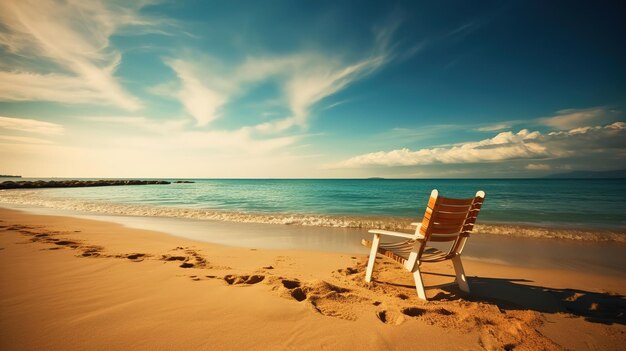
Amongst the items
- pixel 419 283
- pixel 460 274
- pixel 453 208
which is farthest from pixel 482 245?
pixel 419 283

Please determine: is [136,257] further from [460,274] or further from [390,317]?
[460,274]

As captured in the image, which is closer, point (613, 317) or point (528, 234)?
point (613, 317)

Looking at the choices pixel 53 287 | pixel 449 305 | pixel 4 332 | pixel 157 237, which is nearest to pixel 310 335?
pixel 449 305

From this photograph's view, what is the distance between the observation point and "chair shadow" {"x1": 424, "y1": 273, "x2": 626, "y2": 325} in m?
3.78

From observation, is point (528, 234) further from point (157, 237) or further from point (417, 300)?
point (157, 237)

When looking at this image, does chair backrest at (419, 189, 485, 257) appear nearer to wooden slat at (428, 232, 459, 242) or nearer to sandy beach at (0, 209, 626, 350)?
wooden slat at (428, 232, 459, 242)

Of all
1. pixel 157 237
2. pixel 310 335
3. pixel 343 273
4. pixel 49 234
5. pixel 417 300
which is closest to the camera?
pixel 310 335

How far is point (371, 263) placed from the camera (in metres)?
4.70

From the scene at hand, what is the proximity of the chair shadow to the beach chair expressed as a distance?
37cm

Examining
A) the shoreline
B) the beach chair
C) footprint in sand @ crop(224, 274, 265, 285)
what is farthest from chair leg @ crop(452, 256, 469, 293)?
footprint in sand @ crop(224, 274, 265, 285)

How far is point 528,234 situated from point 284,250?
9903 mm

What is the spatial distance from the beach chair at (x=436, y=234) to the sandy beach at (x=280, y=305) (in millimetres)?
404

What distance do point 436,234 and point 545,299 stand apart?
6.82 feet

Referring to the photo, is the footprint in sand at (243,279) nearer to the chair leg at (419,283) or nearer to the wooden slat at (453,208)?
the chair leg at (419,283)
